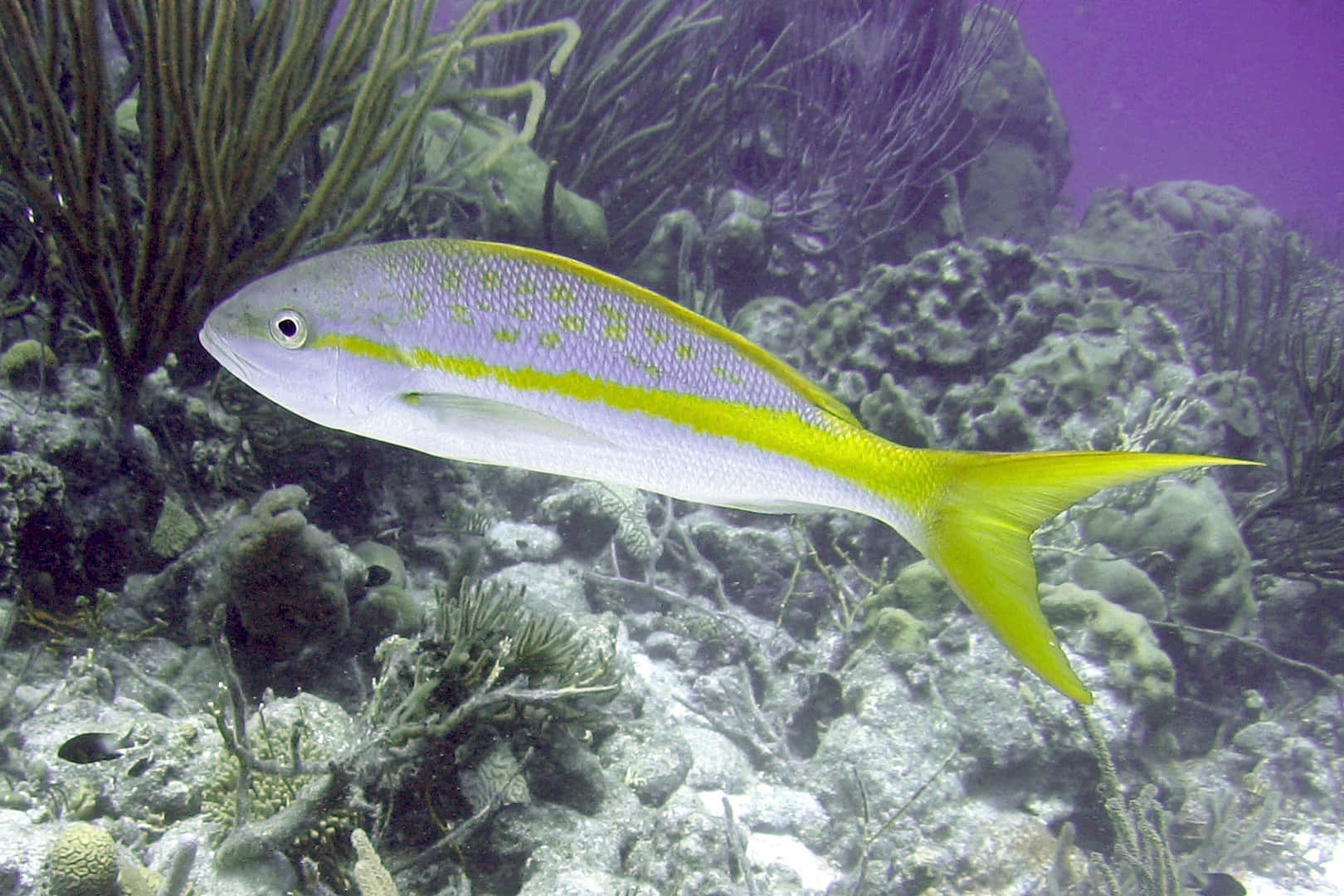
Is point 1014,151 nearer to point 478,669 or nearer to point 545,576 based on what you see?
point 545,576

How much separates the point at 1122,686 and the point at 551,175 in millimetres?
5373

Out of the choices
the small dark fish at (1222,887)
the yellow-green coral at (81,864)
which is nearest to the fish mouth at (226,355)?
the yellow-green coral at (81,864)

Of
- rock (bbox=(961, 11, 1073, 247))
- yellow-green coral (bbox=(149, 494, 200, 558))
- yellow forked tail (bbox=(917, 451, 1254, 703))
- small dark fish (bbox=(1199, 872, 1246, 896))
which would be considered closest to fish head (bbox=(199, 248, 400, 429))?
yellow forked tail (bbox=(917, 451, 1254, 703))

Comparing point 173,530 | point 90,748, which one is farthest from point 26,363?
point 90,748

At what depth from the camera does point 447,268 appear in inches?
52.6

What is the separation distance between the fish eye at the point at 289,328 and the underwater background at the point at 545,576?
1.19 m

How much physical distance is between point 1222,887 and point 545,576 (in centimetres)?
424

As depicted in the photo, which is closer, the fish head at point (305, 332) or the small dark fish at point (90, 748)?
the fish head at point (305, 332)

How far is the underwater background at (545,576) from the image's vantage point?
95.1 inches

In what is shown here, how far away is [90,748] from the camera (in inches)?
84.1

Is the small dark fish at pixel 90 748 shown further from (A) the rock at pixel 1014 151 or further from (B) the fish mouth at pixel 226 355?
(A) the rock at pixel 1014 151

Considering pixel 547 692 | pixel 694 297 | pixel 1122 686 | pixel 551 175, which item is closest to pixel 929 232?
pixel 694 297

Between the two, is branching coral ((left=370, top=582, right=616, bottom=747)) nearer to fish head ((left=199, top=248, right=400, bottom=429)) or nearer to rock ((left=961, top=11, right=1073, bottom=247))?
fish head ((left=199, top=248, right=400, bottom=429))

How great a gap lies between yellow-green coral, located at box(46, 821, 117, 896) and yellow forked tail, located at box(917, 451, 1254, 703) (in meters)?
2.23
